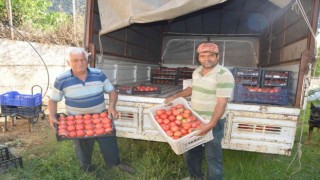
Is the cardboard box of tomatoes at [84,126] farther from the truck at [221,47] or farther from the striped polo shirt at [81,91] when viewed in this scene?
the truck at [221,47]

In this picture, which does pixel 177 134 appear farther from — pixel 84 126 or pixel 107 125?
pixel 84 126

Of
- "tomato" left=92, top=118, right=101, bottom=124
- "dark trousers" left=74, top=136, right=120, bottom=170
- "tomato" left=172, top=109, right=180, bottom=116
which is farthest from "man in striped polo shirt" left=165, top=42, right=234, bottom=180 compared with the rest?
"dark trousers" left=74, top=136, right=120, bottom=170

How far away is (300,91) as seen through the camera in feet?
12.2

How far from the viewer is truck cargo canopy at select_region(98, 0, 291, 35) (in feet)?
11.9

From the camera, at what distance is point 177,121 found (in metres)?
3.18

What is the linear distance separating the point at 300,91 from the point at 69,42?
911cm

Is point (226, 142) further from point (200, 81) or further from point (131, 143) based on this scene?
point (131, 143)

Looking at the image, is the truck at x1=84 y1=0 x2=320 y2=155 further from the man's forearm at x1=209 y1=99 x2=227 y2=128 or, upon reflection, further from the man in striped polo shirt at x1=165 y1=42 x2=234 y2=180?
the man's forearm at x1=209 y1=99 x2=227 y2=128

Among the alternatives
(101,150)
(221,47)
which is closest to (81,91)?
(101,150)

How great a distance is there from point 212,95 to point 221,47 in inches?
268

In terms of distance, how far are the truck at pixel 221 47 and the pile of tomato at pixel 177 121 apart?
1.89ft

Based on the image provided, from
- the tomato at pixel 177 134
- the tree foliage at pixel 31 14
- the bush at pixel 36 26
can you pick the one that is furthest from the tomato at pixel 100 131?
the tree foliage at pixel 31 14

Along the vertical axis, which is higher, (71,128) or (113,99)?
(113,99)

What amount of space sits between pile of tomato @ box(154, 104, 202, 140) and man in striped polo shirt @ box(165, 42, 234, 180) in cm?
14
